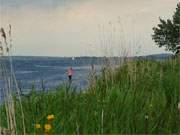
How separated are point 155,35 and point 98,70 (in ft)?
91.3

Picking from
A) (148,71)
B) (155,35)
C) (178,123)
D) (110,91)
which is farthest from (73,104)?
(155,35)

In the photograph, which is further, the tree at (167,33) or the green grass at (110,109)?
the tree at (167,33)

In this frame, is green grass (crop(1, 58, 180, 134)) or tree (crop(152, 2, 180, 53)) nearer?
green grass (crop(1, 58, 180, 134))

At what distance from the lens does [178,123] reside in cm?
656

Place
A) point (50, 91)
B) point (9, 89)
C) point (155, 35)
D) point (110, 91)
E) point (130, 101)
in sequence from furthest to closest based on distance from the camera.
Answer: point (155, 35) < point (50, 91) < point (110, 91) < point (130, 101) < point (9, 89)

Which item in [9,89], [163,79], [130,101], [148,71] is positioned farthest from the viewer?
[148,71]

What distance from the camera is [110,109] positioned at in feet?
22.4

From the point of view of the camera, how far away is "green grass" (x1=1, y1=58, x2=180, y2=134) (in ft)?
21.0

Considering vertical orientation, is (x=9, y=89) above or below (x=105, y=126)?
above

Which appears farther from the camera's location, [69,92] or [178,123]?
[69,92]

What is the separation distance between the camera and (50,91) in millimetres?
8227

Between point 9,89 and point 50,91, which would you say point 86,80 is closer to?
point 50,91

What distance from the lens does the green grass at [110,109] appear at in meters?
6.40

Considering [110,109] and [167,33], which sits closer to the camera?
[110,109]
